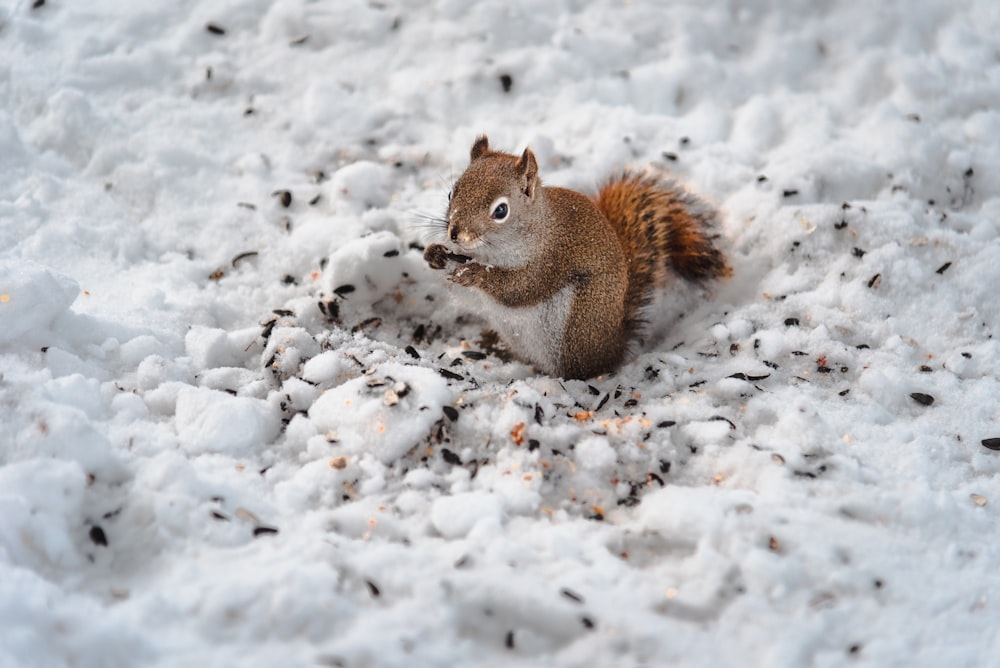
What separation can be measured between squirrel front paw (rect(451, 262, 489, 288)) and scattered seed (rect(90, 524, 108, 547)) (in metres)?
1.11

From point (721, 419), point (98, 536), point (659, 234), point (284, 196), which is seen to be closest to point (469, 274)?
point (659, 234)

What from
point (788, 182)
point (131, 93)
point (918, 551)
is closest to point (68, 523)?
point (918, 551)

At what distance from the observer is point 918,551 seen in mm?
1754

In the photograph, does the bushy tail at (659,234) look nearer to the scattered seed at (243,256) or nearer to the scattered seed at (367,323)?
the scattered seed at (367,323)

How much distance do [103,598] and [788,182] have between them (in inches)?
96.7

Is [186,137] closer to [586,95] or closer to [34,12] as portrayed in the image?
[34,12]

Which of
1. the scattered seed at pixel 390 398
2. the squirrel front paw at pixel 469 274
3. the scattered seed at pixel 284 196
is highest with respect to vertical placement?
the squirrel front paw at pixel 469 274

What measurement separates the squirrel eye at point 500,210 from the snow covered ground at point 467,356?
0.44 meters

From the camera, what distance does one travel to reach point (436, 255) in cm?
237

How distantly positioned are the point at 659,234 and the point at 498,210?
628mm

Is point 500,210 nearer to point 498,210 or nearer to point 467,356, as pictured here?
point 498,210

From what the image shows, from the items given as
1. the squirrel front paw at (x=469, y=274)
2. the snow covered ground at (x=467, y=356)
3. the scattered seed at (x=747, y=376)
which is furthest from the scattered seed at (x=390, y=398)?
the scattered seed at (x=747, y=376)

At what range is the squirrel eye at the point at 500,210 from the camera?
7.39ft

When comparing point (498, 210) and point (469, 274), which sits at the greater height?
point (498, 210)
